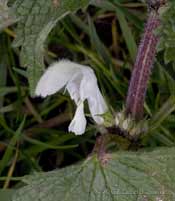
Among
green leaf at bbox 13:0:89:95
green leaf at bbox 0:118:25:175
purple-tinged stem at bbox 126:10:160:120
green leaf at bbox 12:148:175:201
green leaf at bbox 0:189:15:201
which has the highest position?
green leaf at bbox 13:0:89:95

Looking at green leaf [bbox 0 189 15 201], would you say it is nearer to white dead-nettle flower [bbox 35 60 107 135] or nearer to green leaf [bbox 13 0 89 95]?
white dead-nettle flower [bbox 35 60 107 135]

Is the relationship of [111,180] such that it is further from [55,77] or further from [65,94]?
[65,94]

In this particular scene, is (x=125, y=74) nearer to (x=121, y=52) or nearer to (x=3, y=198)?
(x=121, y=52)

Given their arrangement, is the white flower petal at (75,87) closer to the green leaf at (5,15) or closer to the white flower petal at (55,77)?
the white flower petal at (55,77)

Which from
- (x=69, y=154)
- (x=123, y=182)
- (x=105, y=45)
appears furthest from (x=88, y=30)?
(x=123, y=182)

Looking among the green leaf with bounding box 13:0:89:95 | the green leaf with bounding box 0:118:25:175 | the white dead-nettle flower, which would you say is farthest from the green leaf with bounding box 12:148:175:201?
the green leaf with bounding box 0:118:25:175

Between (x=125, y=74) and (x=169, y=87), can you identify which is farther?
(x=125, y=74)

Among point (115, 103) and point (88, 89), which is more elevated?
point (88, 89)
